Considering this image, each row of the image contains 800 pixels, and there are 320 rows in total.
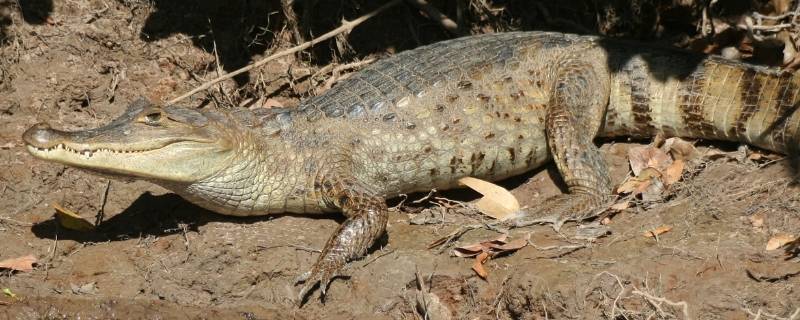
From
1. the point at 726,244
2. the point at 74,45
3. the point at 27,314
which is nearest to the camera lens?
the point at 726,244

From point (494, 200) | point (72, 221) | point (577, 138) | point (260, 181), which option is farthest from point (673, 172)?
point (72, 221)

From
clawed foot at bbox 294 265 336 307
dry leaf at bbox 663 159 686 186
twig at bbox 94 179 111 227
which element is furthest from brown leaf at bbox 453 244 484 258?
twig at bbox 94 179 111 227

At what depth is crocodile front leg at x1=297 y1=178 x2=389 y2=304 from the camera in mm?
4590

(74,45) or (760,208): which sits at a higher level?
(74,45)

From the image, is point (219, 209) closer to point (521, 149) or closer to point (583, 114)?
point (521, 149)

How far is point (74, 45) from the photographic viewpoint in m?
6.23

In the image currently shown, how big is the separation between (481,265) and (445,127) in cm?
97

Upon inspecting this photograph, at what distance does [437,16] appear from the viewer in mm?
6465

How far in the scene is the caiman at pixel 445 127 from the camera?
16.1 feet

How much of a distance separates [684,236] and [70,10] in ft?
13.4

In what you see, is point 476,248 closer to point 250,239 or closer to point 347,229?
point 347,229

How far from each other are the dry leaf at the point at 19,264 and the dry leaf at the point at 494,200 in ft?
7.37

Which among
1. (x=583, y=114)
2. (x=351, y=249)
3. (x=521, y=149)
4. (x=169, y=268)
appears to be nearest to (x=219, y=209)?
(x=169, y=268)

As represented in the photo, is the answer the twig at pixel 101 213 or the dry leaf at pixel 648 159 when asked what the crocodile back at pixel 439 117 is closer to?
the dry leaf at pixel 648 159
